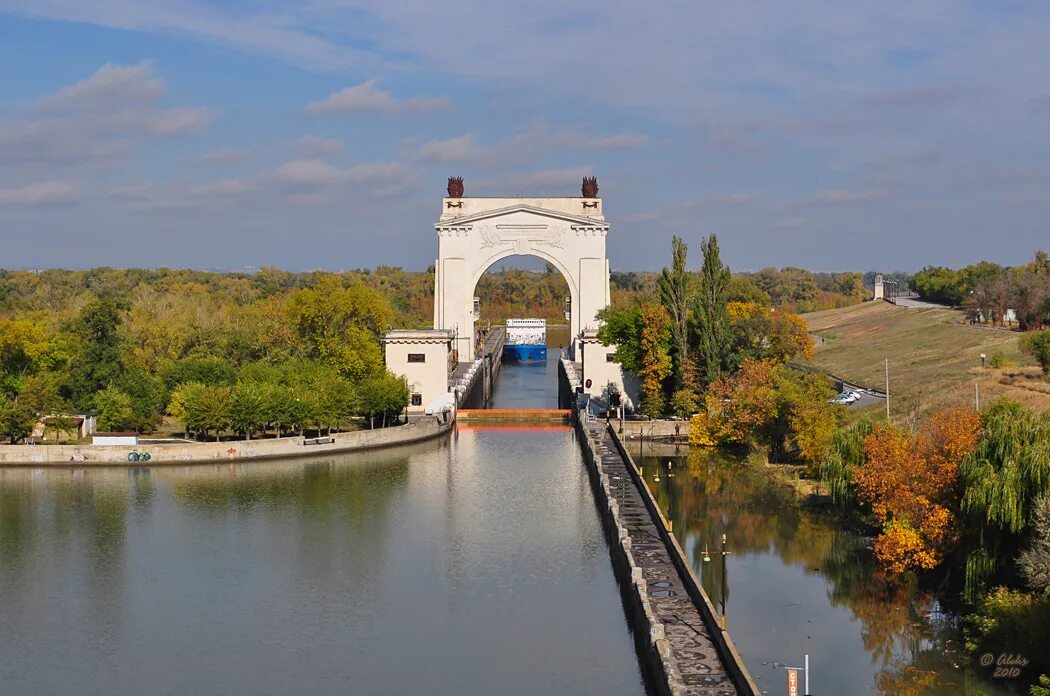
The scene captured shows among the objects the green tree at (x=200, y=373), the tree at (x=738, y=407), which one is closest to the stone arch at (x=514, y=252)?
the green tree at (x=200, y=373)

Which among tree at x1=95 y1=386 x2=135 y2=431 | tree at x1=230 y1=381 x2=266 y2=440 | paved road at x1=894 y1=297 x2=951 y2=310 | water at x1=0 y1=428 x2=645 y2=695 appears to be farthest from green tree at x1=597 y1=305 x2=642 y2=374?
paved road at x1=894 y1=297 x2=951 y2=310

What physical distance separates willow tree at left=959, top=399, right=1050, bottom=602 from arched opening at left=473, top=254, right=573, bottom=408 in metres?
41.1

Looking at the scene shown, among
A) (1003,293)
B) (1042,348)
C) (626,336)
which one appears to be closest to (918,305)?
(1003,293)

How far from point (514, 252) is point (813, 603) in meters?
48.8

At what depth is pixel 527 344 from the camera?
9862cm

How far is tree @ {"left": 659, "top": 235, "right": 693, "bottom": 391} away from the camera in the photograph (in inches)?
1934

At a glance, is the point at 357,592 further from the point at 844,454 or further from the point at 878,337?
the point at 878,337

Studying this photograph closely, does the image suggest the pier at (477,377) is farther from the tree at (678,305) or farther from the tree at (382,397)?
the tree at (678,305)

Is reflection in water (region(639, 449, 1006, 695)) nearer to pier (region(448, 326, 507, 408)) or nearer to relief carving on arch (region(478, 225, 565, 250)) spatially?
pier (region(448, 326, 507, 408))

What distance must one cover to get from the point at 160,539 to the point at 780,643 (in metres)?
15.9

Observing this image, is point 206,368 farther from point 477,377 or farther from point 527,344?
point 527,344

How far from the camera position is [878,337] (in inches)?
3290

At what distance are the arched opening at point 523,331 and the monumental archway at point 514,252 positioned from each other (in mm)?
681

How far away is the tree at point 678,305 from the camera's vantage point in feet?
161
